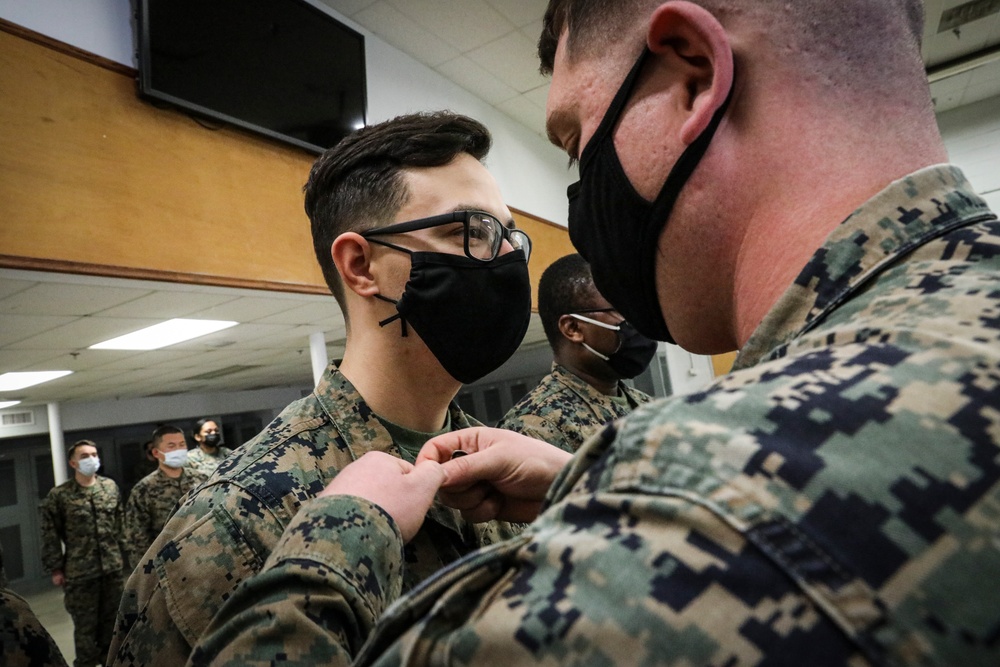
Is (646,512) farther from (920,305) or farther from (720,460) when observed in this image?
(920,305)

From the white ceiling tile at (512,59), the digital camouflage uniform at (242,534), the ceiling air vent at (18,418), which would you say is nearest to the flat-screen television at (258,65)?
the white ceiling tile at (512,59)

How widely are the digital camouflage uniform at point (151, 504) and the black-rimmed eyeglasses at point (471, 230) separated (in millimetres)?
5040

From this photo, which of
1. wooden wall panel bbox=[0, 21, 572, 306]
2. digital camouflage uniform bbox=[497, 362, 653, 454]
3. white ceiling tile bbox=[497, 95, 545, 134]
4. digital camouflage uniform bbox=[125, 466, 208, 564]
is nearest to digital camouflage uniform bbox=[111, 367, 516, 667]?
digital camouflage uniform bbox=[497, 362, 653, 454]

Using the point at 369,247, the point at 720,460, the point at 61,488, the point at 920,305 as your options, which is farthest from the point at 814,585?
the point at 61,488

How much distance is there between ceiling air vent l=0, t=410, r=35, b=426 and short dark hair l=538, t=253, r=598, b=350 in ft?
33.9

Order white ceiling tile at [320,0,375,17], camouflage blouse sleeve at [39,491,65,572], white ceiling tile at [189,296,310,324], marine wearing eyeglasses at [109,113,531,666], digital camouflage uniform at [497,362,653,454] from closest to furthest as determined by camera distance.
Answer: marine wearing eyeglasses at [109,113,531,666] → digital camouflage uniform at [497,362,653,454] → white ceiling tile at [189,296,310,324] → white ceiling tile at [320,0,375,17] → camouflage blouse sleeve at [39,491,65,572]

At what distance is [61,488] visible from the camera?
5.87 metres

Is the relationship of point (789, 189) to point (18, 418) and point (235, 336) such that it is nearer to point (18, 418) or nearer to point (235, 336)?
point (235, 336)

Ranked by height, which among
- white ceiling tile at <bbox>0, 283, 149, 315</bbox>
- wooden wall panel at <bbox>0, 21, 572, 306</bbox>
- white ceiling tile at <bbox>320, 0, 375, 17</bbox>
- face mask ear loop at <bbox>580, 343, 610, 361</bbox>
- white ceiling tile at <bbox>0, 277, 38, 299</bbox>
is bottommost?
face mask ear loop at <bbox>580, 343, 610, 361</bbox>

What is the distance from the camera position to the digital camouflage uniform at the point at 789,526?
1.05 feet

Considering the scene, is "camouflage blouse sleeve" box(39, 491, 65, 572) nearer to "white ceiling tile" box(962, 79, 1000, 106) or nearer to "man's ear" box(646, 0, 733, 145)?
"man's ear" box(646, 0, 733, 145)

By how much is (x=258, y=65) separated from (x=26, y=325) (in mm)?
2380

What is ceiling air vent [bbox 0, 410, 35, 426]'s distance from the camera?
371 inches

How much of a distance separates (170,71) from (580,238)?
10.3 ft
